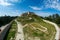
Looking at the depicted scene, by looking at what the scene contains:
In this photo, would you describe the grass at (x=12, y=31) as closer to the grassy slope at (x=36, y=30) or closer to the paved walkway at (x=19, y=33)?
the paved walkway at (x=19, y=33)

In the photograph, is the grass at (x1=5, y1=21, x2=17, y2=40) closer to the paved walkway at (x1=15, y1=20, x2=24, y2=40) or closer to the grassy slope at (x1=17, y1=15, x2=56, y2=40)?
the paved walkway at (x1=15, y1=20, x2=24, y2=40)

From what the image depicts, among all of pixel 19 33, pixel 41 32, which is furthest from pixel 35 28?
pixel 19 33

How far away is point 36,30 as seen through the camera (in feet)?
18.4

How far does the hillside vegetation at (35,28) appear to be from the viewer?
17.9 ft

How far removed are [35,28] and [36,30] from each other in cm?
9

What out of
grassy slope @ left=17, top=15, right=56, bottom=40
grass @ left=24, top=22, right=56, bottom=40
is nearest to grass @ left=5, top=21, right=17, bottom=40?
grassy slope @ left=17, top=15, right=56, bottom=40

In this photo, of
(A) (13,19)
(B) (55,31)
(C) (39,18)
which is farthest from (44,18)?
(A) (13,19)

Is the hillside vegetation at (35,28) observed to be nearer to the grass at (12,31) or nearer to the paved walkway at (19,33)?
the paved walkway at (19,33)

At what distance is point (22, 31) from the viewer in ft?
18.8

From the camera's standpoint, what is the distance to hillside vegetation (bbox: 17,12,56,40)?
5.46m

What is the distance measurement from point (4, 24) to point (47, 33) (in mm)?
1372

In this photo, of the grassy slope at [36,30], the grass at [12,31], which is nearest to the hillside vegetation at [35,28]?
the grassy slope at [36,30]

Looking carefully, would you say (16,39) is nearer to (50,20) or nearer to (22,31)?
(22,31)

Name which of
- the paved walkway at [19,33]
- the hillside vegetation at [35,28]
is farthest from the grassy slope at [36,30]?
the paved walkway at [19,33]
